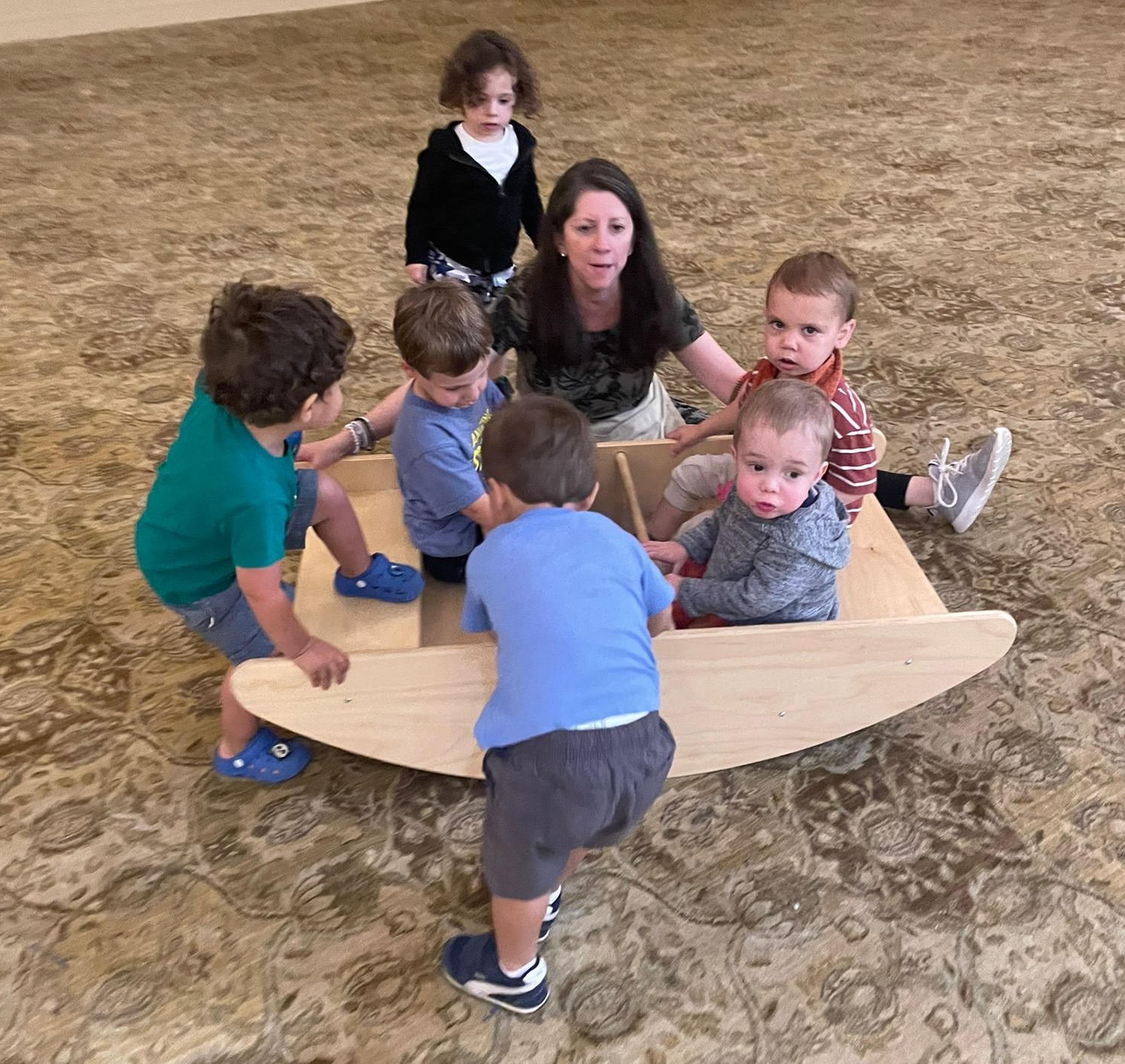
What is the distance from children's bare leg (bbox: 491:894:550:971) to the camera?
1021 mm

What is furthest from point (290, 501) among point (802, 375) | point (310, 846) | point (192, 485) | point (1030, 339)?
point (1030, 339)

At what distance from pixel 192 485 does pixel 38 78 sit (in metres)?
3.88

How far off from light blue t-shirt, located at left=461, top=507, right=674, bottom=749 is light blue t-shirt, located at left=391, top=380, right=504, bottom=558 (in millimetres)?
382

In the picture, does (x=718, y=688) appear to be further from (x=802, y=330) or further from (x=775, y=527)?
(x=802, y=330)

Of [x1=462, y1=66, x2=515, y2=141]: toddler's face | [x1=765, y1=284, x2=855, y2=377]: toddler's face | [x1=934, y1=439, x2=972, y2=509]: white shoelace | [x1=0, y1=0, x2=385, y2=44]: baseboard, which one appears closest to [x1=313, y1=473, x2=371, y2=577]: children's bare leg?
[x1=765, y1=284, x2=855, y2=377]: toddler's face

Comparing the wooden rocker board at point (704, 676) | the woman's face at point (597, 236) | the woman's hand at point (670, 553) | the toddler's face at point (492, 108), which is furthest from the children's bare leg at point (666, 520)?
the toddler's face at point (492, 108)

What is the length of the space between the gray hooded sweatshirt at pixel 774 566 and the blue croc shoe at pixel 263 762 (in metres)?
0.59

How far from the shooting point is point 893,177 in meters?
3.13

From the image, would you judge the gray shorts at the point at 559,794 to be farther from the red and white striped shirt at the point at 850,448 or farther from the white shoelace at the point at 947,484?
the white shoelace at the point at 947,484

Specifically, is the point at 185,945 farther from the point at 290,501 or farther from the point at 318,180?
the point at 318,180

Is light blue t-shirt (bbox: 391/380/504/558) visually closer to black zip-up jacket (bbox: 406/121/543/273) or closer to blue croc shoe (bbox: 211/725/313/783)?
blue croc shoe (bbox: 211/725/313/783)

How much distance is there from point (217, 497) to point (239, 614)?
0.76 ft

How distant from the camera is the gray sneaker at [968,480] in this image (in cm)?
168

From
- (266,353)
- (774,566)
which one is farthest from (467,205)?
(774,566)
